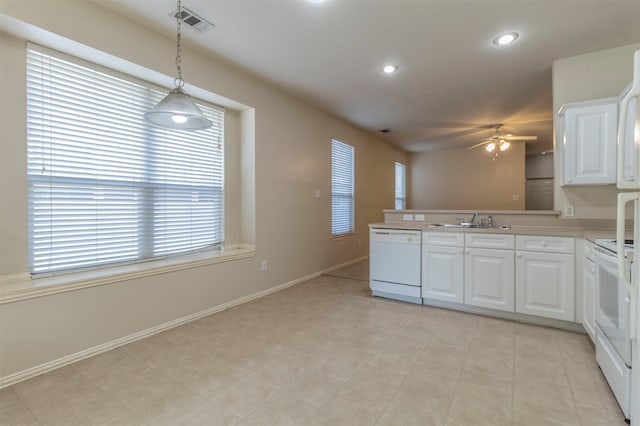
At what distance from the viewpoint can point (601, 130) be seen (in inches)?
104

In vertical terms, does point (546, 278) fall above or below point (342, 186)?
below

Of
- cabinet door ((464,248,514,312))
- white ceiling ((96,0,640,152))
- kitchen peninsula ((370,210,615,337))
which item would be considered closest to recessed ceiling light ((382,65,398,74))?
white ceiling ((96,0,640,152))

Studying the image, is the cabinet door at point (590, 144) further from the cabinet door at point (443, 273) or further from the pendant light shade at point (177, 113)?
the pendant light shade at point (177, 113)

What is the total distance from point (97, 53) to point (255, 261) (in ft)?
8.18

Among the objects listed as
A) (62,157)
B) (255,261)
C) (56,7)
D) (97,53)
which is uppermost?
(56,7)

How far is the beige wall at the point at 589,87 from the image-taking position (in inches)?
114

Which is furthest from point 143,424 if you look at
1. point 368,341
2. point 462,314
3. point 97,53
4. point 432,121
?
point 432,121

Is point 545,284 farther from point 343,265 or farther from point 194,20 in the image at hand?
point 194,20

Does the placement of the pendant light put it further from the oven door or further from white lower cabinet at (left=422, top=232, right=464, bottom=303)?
the oven door

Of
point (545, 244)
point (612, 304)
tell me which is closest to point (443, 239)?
point (545, 244)

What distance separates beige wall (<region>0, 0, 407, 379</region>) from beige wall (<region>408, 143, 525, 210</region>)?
10.8 ft

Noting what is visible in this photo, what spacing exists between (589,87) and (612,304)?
7.77 ft

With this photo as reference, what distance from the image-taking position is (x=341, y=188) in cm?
551

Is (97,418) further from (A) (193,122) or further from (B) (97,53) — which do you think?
(B) (97,53)
